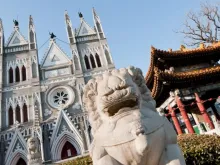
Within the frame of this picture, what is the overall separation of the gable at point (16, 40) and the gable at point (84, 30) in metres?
6.15

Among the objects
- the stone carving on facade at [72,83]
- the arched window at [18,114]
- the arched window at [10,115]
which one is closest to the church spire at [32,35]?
the stone carving on facade at [72,83]

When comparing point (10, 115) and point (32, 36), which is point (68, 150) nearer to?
point (10, 115)

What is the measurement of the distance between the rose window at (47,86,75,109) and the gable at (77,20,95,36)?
7279 mm

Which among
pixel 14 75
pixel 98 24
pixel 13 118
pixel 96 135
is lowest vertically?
pixel 96 135

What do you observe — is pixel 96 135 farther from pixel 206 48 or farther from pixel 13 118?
pixel 13 118

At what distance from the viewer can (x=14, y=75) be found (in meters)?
20.6

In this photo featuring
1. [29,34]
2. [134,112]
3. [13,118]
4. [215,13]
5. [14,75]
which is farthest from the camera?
[29,34]

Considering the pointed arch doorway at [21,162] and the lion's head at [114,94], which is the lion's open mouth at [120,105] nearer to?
the lion's head at [114,94]

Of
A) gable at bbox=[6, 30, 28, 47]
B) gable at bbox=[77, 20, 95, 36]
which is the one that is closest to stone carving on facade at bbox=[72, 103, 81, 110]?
gable at bbox=[77, 20, 95, 36]

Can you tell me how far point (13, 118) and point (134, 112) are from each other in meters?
18.8

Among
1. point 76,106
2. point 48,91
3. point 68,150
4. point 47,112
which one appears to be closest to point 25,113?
point 47,112

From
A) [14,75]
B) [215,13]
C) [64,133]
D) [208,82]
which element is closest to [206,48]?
[208,82]

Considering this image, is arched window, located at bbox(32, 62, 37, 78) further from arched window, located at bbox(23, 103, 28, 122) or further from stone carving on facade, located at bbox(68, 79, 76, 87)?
stone carving on facade, located at bbox(68, 79, 76, 87)

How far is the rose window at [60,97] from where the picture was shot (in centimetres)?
1911
